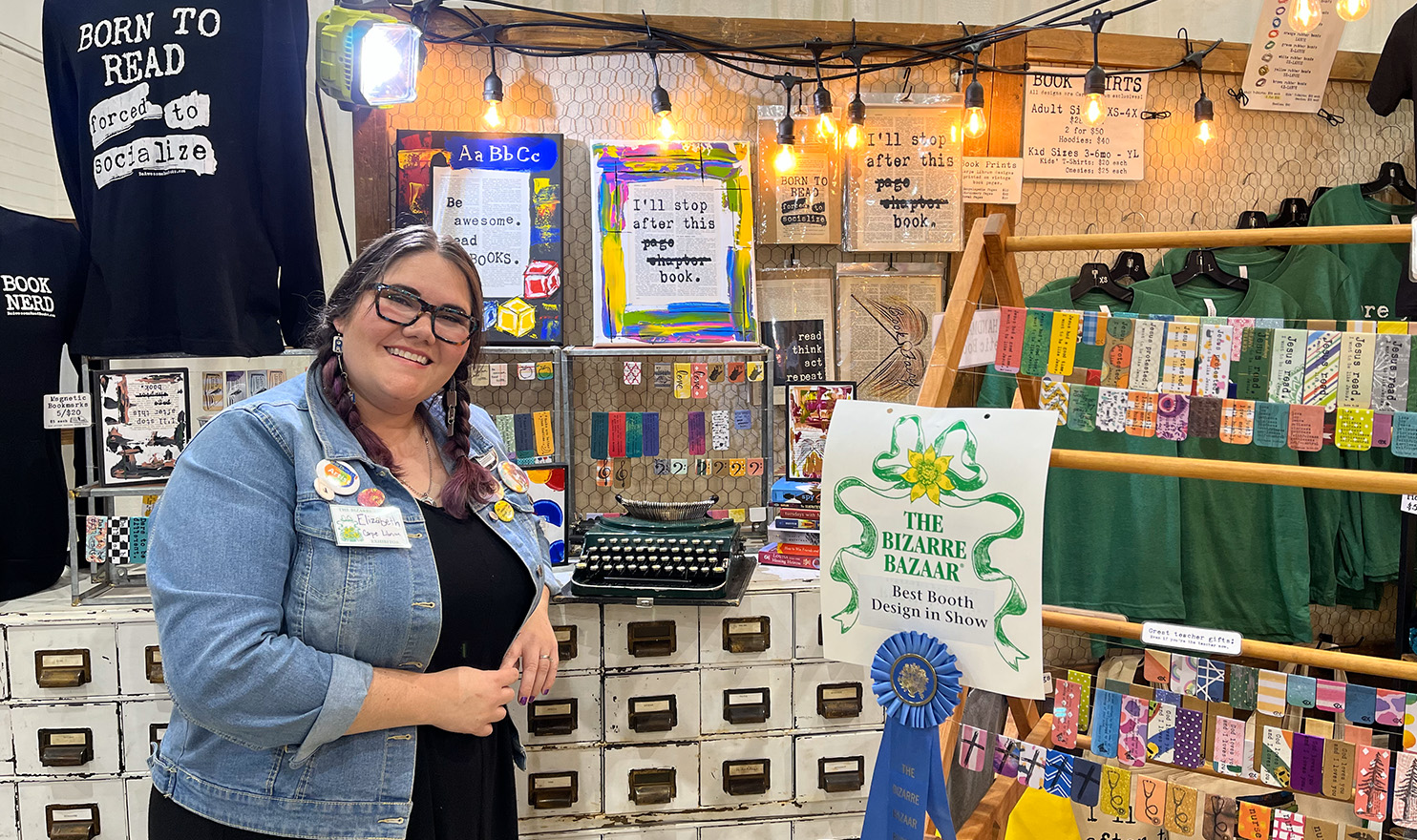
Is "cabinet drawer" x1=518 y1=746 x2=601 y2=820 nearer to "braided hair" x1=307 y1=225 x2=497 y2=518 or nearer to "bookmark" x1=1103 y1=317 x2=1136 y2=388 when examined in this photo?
"braided hair" x1=307 y1=225 x2=497 y2=518

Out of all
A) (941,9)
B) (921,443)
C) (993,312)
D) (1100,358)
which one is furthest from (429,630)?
(941,9)

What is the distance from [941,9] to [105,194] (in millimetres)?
2732

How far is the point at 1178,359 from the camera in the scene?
5.32 ft

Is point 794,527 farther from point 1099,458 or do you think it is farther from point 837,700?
point 1099,458

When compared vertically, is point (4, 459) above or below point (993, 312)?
below

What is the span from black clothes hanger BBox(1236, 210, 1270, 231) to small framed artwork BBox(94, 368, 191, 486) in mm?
3557

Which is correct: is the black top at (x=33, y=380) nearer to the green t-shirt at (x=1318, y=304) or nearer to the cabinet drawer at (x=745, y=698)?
the cabinet drawer at (x=745, y=698)

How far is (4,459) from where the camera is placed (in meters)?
2.09

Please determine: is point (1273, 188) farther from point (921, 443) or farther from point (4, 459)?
point (4, 459)

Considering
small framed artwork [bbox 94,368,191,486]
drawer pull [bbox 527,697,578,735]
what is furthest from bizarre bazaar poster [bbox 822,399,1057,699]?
small framed artwork [bbox 94,368,191,486]

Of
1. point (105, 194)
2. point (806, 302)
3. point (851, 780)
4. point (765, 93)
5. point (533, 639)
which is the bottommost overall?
point (851, 780)

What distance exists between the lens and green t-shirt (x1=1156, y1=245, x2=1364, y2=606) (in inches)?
111

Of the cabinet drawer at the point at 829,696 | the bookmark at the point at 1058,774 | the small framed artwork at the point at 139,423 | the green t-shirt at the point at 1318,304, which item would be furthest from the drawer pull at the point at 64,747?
the green t-shirt at the point at 1318,304

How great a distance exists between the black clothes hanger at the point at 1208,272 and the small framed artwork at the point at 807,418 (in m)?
1.25
